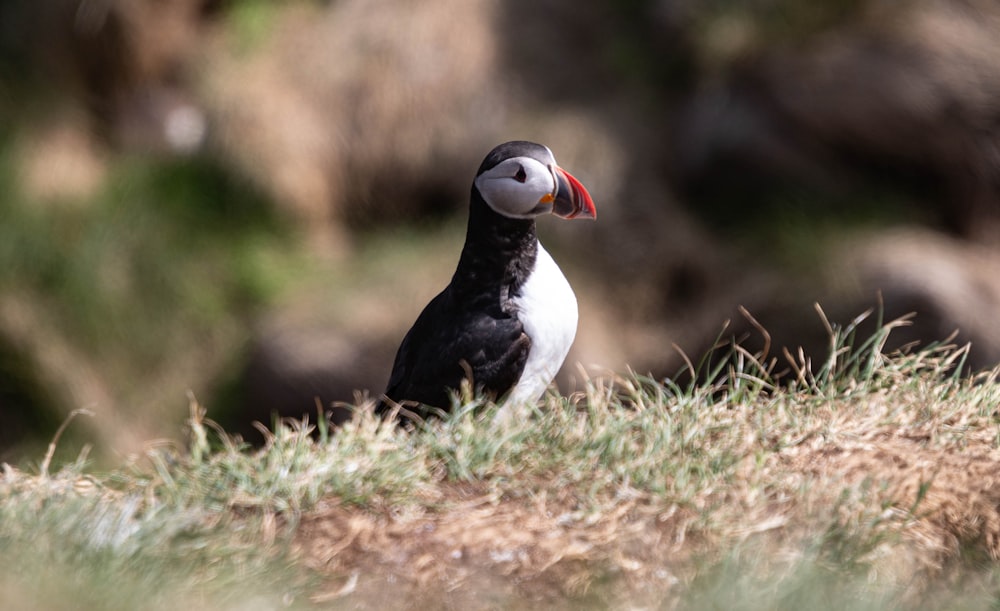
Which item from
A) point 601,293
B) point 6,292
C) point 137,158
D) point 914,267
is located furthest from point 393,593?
point 137,158

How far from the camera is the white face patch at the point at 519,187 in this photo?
3.82 meters

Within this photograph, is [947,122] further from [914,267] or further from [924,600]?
[924,600]

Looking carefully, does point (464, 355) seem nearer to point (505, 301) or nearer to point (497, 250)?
point (505, 301)

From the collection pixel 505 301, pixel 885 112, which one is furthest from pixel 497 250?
pixel 885 112

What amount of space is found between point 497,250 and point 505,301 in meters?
0.16

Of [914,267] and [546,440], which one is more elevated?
[546,440]

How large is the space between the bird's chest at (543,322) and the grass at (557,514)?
58cm

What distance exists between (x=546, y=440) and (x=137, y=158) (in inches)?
298

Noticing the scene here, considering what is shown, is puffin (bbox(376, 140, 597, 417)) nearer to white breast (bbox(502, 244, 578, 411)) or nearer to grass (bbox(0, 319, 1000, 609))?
white breast (bbox(502, 244, 578, 411))

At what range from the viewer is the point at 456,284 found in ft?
13.5

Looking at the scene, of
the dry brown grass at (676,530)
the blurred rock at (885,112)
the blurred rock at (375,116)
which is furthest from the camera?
the blurred rock at (375,116)

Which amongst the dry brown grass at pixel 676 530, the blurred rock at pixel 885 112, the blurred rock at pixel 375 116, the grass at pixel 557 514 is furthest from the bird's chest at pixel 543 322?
the blurred rock at pixel 375 116

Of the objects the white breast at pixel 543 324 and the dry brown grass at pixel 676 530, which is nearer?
the dry brown grass at pixel 676 530

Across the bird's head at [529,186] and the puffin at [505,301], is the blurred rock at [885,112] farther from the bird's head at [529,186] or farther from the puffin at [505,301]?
the bird's head at [529,186]
